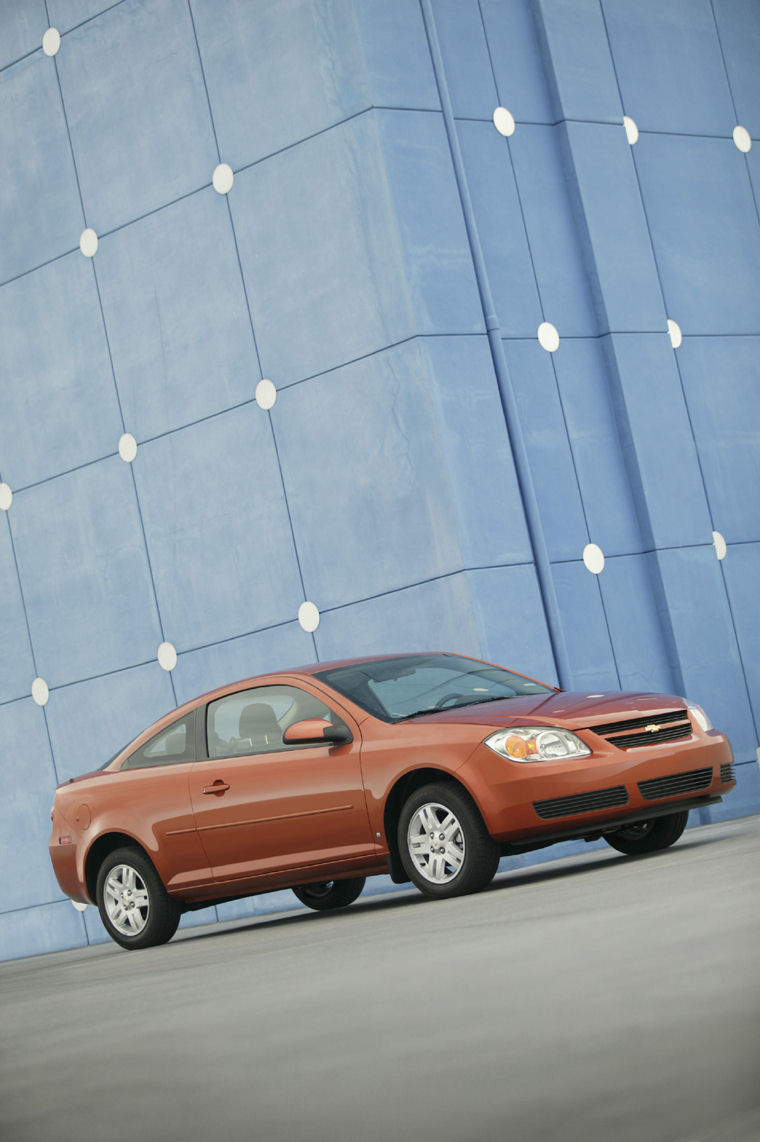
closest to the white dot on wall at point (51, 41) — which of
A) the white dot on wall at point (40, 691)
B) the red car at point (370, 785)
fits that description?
the white dot on wall at point (40, 691)

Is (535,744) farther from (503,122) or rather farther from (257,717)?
(503,122)

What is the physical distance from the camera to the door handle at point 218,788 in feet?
29.7

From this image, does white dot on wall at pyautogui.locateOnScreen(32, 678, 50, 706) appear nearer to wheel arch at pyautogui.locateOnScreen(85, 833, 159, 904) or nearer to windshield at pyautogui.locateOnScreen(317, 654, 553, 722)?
wheel arch at pyautogui.locateOnScreen(85, 833, 159, 904)

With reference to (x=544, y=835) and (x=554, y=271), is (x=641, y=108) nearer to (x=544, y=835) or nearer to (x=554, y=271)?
(x=554, y=271)

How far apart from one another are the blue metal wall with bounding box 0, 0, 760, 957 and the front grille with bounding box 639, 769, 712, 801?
4006 millimetres

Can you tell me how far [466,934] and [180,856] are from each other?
13.0ft

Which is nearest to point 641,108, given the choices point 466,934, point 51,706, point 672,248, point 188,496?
point 672,248

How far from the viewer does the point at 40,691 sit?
50.4ft

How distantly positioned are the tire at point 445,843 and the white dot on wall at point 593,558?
18.1 feet

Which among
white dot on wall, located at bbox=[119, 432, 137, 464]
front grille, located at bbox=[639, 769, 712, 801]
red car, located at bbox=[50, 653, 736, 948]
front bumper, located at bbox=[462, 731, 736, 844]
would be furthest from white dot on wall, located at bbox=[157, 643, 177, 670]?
front grille, located at bbox=[639, 769, 712, 801]

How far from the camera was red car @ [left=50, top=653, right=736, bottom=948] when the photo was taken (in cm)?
793

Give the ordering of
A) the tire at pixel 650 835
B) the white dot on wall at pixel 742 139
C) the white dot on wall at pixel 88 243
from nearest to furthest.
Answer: the tire at pixel 650 835 → the white dot on wall at pixel 88 243 → the white dot on wall at pixel 742 139

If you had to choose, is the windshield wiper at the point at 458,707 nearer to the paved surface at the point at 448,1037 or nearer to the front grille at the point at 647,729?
the front grille at the point at 647,729

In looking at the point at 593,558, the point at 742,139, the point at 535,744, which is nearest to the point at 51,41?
the point at 742,139
